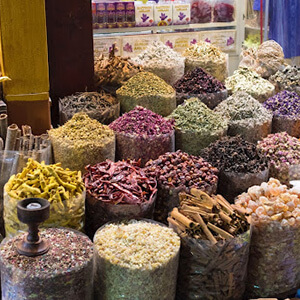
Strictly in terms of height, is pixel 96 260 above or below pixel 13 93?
below

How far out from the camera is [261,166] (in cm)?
220

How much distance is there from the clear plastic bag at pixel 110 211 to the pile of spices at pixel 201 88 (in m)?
1.19

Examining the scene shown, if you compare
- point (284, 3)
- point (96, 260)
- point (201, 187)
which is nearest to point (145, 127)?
point (201, 187)

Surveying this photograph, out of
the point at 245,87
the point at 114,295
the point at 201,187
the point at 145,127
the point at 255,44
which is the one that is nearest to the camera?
the point at 114,295

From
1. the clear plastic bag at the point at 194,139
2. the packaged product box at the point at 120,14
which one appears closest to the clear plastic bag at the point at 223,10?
the packaged product box at the point at 120,14

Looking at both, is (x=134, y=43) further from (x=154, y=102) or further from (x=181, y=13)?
(x=154, y=102)

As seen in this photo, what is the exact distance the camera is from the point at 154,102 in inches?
107

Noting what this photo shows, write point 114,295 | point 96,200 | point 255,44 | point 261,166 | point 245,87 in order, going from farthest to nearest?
point 255,44 → point 245,87 → point 261,166 → point 96,200 → point 114,295

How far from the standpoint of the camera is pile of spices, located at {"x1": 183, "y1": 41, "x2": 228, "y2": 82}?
336 cm

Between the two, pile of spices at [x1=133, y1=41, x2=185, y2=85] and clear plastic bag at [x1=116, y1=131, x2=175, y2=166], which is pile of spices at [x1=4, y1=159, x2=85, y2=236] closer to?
clear plastic bag at [x1=116, y1=131, x2=175, y2=166]

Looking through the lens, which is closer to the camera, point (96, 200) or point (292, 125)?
point (96, 200)

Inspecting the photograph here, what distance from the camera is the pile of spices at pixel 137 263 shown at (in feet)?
5.03

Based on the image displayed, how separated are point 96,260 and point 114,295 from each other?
0.13 m

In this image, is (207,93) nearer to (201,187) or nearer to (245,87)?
(245,87)
